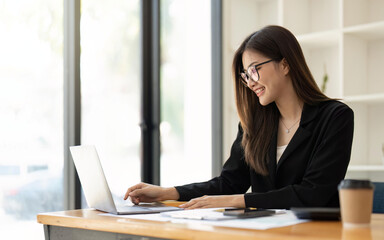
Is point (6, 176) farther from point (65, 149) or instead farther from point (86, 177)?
point (86, 177)

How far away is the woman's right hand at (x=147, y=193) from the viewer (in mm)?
2016

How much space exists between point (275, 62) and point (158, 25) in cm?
197

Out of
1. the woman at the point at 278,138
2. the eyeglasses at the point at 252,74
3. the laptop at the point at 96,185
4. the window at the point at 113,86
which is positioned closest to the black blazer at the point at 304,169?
the woman at the point at 278,138

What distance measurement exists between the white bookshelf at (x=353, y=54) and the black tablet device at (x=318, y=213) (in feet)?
5.44

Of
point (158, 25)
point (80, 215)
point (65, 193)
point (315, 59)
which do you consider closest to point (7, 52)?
point (65, 193)

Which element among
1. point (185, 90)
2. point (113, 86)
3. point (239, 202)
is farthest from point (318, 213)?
point (185, 90)

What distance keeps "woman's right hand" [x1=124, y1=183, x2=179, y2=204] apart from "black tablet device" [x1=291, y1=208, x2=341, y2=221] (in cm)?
72

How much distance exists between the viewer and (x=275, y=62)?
2.10 meters

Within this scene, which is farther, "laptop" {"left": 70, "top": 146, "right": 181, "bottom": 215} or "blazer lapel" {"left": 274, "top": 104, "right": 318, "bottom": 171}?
"blazer lapel" {"left": 274, "top": 104, "right": 318, "bottom": 171}

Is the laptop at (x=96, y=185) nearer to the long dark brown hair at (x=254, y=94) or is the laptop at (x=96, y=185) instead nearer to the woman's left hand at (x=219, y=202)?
the woman's left hand at (x=219, y=202)

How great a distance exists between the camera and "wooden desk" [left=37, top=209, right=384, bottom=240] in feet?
3.91

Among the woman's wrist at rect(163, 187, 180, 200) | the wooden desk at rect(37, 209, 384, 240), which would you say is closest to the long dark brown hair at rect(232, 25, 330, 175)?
the woman's wrist at rect(163, 187, 180, 200)

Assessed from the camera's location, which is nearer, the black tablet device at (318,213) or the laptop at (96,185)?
the black tablet device at (318,213)

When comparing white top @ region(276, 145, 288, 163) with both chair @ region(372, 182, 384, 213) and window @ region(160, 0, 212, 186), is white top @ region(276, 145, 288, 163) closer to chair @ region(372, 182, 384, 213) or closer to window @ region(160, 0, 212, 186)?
chair @ region(372, 182, 384, 213)
